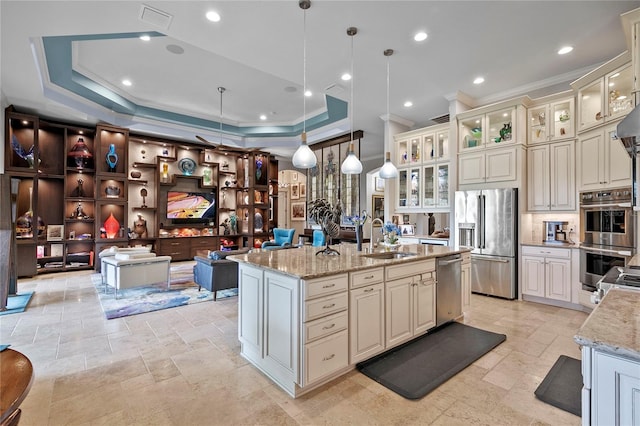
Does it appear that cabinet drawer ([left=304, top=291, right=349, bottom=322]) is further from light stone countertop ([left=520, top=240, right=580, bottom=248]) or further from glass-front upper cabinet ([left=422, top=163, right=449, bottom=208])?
glass-front upper cabinet ([left=422, top=163, right=449, bottom=208])

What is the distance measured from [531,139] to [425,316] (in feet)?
11.6

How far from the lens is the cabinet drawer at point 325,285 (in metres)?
2.14

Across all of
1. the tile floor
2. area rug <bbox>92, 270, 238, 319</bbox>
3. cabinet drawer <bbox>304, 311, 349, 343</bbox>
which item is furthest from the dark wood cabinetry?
cabinet drawer <bbox>304, 311, 349, 343</bbox>

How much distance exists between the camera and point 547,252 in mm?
4379

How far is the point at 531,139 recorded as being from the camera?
4.72m

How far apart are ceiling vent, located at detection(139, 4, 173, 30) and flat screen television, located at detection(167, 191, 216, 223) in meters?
5.74

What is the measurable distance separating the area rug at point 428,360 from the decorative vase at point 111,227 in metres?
6.94

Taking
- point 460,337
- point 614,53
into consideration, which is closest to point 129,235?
point 460,337

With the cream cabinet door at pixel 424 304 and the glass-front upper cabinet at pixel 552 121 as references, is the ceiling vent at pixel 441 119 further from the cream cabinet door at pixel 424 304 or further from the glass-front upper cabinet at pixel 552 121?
the cream cabinet door at pixel 424 304

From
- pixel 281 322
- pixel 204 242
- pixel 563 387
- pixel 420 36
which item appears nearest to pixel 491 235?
pixel 563 387

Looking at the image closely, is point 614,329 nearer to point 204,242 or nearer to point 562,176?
point 562,176

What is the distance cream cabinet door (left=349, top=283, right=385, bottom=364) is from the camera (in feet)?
7.97

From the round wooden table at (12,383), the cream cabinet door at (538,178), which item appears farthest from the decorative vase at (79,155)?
the cream cabinet door at (538,178)

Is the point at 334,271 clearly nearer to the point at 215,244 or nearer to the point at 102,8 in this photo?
the point at 102,8
